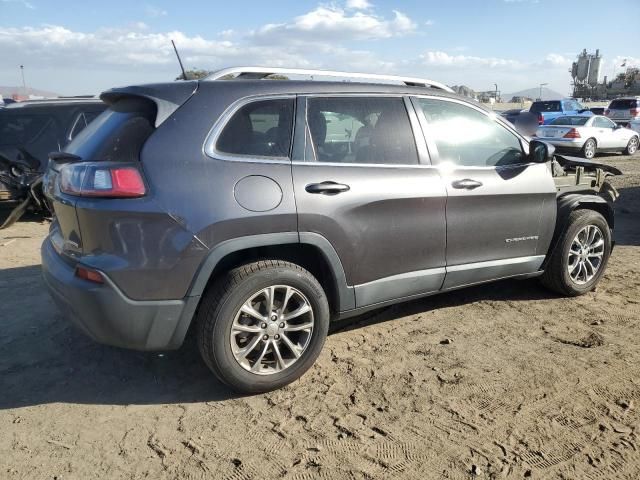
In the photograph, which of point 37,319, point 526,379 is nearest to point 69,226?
point 37,319

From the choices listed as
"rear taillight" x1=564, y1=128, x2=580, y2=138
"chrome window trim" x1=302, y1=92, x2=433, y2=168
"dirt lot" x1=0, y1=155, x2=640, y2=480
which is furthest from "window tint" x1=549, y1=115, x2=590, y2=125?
"chrome window trim" x1=302, y1=92, x2=433, y2=168

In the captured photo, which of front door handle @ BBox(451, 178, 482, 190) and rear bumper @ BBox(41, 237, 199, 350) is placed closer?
rear bumper @ BBox(41, 237, 199, 350)

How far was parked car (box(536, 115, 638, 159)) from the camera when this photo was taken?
1617 cm

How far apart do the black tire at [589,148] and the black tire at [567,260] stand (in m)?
13.0

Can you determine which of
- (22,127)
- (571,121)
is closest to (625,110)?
(571,121)

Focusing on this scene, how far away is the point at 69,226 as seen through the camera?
9.73 ft

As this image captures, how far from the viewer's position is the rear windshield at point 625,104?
2412 centimetres

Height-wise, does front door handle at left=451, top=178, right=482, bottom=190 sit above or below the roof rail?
below

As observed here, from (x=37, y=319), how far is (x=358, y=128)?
2.97 meters

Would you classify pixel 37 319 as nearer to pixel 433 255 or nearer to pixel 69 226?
pixel 69 226

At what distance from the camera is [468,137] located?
3.97 metres

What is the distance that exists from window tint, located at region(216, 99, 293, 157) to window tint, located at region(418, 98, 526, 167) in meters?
1.11

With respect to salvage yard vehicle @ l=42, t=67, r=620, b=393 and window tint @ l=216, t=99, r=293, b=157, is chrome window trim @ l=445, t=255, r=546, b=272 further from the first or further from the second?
window tint @ l=216, t=99, r=293, b=157

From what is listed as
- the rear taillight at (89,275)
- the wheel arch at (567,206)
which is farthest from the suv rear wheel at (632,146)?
the rear taillight at (89,275)
